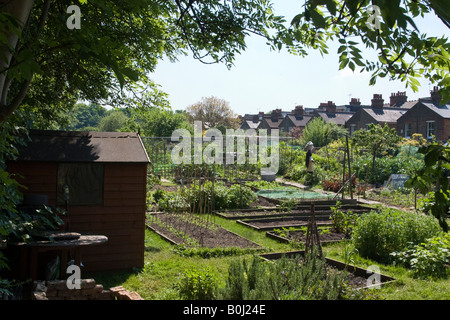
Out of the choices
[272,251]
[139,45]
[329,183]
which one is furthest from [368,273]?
[329,183]

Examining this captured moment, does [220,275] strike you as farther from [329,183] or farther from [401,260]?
[329,183]

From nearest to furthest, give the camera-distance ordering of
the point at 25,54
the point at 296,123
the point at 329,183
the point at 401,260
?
1. the point at 25,54
2. the point at 401,260
3. the point at 329,183
4. the point at 296,123

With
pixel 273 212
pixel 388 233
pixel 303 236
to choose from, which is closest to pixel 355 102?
pixel 273 212

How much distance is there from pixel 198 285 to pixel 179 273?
1469mm

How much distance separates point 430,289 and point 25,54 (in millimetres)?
6440

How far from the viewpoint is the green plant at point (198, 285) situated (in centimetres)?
533

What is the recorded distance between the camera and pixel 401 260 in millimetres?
8055

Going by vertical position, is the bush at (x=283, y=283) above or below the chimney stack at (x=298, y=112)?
below

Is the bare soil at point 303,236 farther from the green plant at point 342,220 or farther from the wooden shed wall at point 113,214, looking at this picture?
the wooden shed wall at point 113,214

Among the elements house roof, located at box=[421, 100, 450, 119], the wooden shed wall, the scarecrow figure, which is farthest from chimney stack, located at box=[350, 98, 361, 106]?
the wooden shed wall

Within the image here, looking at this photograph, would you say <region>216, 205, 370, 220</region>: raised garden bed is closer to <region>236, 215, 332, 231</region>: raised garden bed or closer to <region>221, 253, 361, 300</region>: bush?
<region>236, 215, 332, 231</region>: raised garden bed

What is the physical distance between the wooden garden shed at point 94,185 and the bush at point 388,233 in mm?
4364
